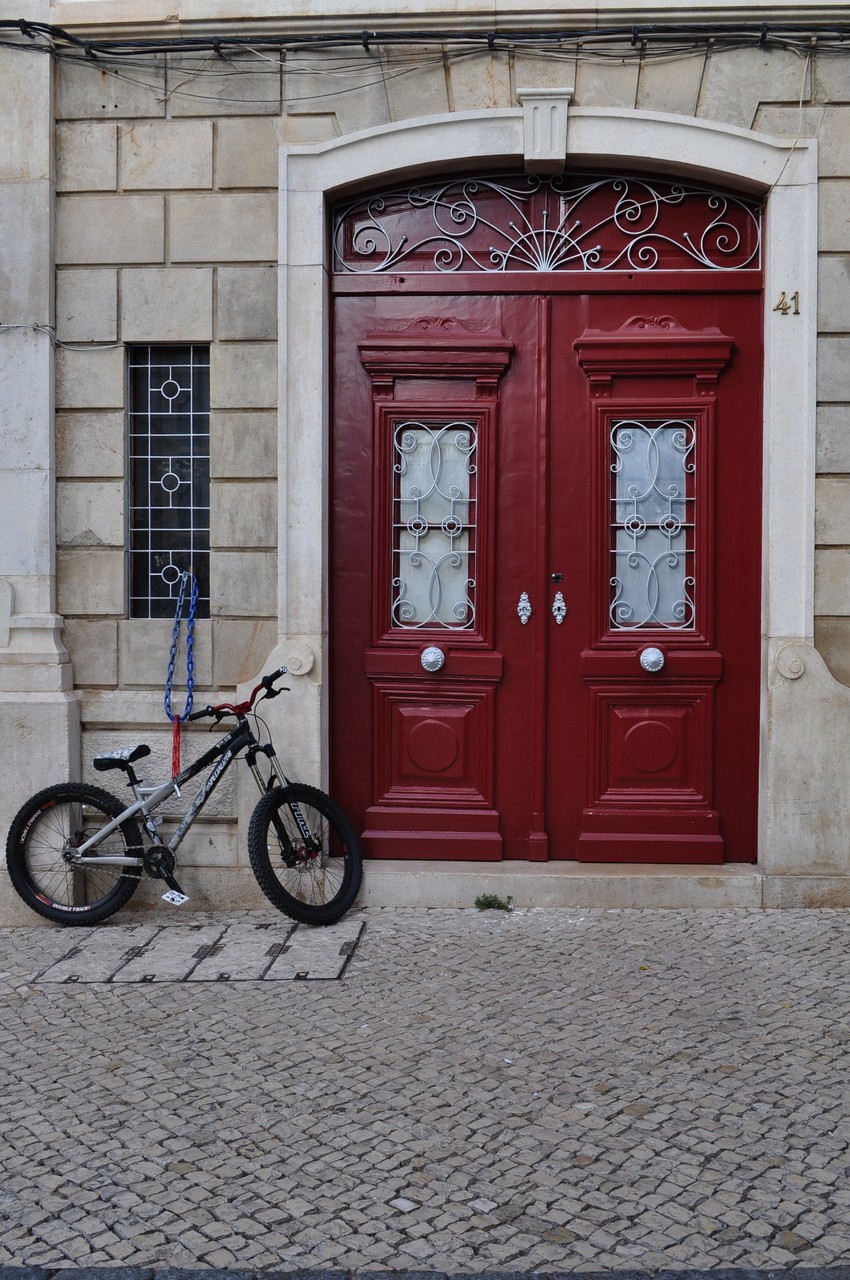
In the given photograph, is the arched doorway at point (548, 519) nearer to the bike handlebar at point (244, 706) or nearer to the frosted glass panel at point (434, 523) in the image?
the frosted glass panel at point (434, 523)

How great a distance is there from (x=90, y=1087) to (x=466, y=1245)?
166 centimetres

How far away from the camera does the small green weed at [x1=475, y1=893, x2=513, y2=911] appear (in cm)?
635

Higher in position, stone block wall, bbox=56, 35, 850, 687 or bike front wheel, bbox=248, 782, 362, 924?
stone block wall, bbox=56, 35, 850, 687

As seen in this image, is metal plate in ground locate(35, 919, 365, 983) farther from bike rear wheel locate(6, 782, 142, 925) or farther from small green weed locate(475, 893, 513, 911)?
small green weed locate(475, 893, 513, 911)

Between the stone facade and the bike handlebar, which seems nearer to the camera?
the bike handlebar

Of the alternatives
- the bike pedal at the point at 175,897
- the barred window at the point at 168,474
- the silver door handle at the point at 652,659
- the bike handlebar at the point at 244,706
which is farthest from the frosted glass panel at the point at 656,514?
the bike pedal at the point at 175,897

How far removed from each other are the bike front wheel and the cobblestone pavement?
8.8 inches

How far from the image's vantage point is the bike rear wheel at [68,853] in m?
6.17

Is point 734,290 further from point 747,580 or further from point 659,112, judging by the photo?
point 747,580

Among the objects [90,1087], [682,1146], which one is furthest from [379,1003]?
[682,1146]

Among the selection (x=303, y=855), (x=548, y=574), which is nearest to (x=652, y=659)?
(x=548, y=574)

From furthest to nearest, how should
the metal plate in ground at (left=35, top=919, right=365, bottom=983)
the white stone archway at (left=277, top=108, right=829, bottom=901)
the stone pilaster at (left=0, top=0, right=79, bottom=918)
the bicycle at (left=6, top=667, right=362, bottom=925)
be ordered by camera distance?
the stone pilaster at (left=0, top=0, right=79, bottom=918) < the white stone archway at (left=277, top=108, right=829, bottom=901) < the bicycle at (left=6, top=667, right=362, bottom=925) < the metal plate in ground at (left=35, top=919, right=365, bottom=983)

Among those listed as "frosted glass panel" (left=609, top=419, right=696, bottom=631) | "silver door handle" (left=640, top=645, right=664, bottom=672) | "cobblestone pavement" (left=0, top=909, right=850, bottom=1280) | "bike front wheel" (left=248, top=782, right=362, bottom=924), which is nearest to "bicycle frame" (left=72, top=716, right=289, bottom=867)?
"bike front wheel" (left=248, top=782, right=362, bottom=924)

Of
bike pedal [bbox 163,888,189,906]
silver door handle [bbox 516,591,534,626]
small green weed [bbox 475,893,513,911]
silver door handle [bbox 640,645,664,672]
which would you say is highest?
silver door handle [bbox 516,591,534,626]
